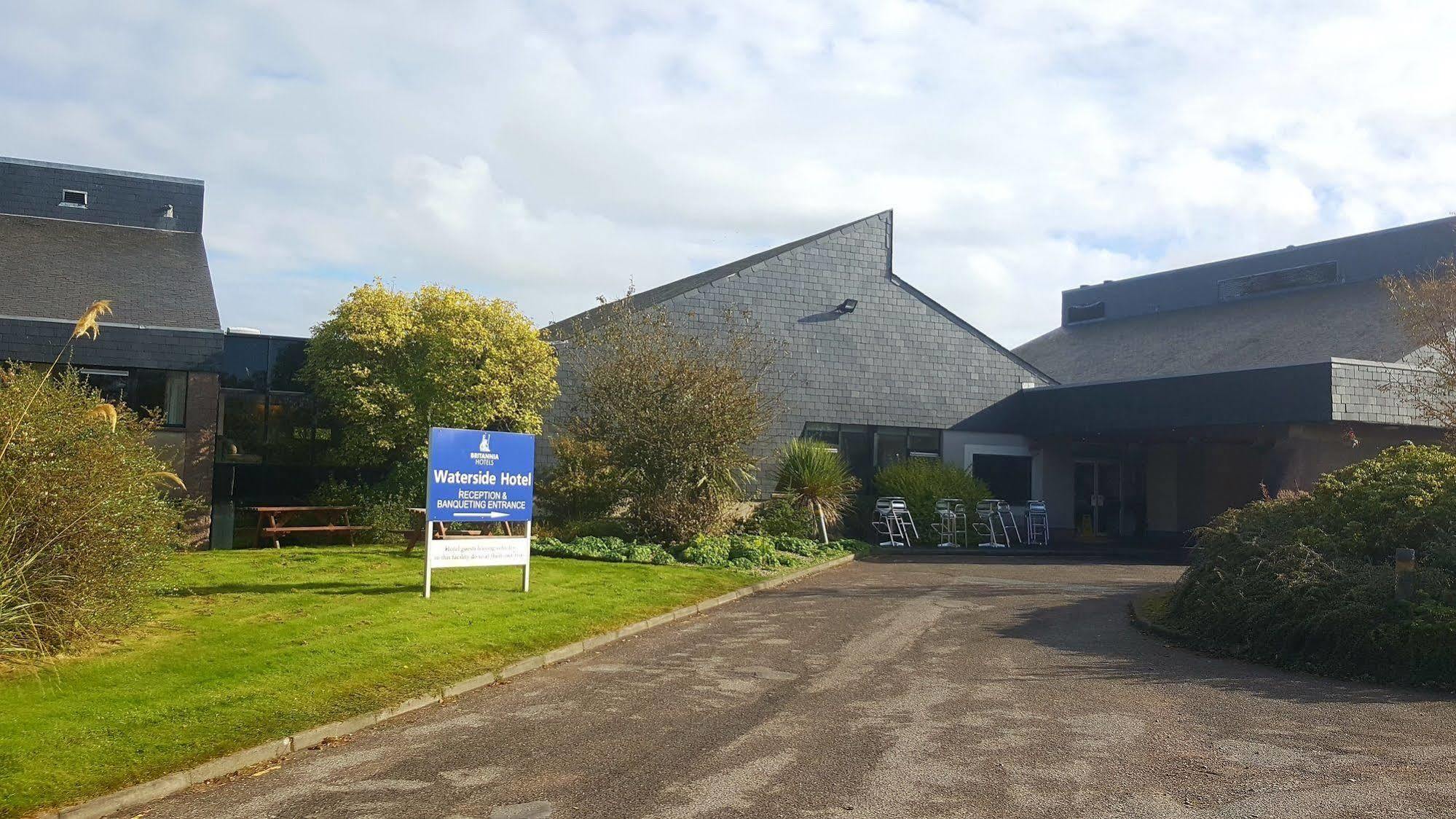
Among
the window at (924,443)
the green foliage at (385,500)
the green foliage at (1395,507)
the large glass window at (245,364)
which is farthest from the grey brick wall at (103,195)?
the green foliage at (1395,507)

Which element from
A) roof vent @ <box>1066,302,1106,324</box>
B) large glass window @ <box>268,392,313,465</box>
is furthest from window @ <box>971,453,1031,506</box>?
large glass window @ <box>268,392,313,465</box>

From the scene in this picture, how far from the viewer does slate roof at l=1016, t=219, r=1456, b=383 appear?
28.9 m

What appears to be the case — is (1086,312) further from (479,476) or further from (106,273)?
(479,476)

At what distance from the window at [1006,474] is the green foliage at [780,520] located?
299 inches

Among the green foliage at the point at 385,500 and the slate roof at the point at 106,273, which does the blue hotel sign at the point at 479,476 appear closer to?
the green foliage at the point at 385,500

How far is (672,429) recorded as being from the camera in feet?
64.6

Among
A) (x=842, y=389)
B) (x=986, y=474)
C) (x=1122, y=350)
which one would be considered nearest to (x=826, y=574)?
(x=842, y=389)

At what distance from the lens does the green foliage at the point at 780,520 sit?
73.5 feet

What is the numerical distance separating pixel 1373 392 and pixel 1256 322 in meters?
11.3

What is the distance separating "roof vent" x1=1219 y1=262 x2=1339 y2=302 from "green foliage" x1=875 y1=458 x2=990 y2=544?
14241 mm

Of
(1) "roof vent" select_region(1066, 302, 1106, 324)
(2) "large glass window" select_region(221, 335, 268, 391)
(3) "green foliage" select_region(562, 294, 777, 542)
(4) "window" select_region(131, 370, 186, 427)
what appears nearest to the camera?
(3) "green foliage" select_region(562, 294, 777, 542)

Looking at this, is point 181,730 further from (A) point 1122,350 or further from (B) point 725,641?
(A) point 1122,350

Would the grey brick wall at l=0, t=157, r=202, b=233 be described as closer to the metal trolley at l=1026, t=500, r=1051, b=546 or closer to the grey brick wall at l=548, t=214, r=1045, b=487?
the grey brick wall at l=548, t=214, r=1045, b=487

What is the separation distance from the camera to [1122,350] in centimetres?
3606
